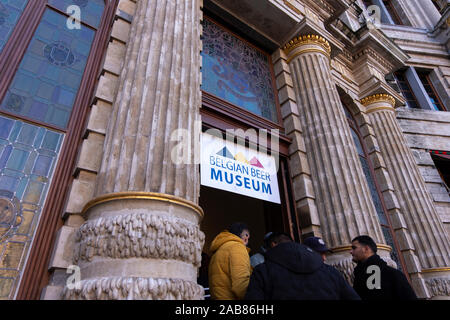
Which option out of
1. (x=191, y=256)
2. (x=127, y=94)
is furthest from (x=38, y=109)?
(x=191, y=256)

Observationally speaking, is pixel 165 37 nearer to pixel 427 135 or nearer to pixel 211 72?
pixel 211 72

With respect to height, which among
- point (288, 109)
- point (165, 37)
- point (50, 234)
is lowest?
point (50, 234)

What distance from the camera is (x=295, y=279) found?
221cm

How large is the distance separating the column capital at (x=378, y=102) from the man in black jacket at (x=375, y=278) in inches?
288

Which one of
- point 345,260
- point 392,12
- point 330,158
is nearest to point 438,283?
point 345,260

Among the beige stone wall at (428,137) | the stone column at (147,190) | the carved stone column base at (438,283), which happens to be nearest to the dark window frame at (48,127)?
the stone column at (147,190)

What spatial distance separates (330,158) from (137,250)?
14.7ft

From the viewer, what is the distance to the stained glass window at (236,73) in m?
5.87

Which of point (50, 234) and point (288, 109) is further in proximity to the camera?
point (288, 109)

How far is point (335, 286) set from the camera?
2.28 metres

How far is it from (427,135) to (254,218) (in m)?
8.07

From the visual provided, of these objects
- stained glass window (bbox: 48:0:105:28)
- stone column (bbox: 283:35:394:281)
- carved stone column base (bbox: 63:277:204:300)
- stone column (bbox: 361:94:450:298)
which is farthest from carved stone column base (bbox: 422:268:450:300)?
stained glass window (bbox: 48:0:105:28)

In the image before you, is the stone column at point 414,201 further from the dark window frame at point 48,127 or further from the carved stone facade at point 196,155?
the dark window frame at point 48,127
